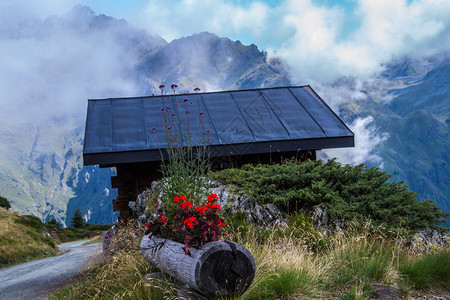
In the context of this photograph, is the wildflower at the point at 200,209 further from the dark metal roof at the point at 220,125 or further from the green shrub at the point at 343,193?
the dark metal roof at the point at 220,125

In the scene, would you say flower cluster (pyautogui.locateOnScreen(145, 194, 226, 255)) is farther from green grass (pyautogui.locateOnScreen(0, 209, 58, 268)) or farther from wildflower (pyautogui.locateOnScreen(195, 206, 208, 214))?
green grass (pyautogui.locateOnScreen(0, 209, 58, 268))

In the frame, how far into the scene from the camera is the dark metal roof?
9.76m

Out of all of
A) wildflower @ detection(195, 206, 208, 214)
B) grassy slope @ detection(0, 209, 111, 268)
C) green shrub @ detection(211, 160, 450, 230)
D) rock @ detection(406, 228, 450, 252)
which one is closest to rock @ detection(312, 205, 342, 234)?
green shrub @ detection(211, 160, 450, 230)

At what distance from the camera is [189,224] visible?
4.57m

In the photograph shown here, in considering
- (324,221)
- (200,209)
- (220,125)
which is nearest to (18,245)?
(220,125)

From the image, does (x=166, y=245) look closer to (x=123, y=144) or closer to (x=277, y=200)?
(x=277, y=200)

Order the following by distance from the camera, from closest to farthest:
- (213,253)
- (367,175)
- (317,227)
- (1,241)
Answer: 1. (213,253)
2. (317,227)
3. (367,175)
4. (1,241)

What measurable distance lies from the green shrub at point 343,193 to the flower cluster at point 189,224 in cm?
246

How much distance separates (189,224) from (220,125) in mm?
6446

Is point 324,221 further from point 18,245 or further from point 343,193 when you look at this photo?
point 18,245

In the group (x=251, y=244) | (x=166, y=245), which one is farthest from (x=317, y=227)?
(x=166, y=245)

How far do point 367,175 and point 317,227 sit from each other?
205 cm

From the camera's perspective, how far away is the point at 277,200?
24.0ft

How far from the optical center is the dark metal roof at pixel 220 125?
976cm
